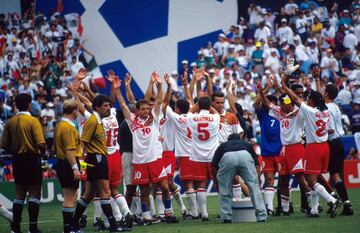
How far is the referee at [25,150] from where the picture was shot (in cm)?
1720

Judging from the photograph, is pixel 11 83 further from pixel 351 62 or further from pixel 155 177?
pixel 155 177

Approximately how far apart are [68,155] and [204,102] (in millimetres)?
3973

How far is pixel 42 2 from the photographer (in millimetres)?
40594

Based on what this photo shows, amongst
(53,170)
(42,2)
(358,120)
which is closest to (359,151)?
(358,120)

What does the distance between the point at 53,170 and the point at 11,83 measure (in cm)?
828

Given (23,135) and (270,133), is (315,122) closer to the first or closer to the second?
(270,133)

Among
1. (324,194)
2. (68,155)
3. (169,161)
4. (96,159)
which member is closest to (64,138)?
(68,155)

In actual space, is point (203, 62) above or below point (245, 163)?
above

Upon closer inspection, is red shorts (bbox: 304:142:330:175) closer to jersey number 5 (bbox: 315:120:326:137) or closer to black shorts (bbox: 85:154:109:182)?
jersey number 5 (bbox: 315:120:326:137)

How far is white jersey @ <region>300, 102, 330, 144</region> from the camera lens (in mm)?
18656

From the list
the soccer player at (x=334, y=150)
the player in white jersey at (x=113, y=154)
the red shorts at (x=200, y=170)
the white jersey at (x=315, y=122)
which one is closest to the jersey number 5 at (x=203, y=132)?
the red shorts at (x=200, y=170)

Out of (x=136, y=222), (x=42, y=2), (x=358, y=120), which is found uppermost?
(x=42, y=2)

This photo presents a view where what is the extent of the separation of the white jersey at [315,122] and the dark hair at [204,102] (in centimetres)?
185

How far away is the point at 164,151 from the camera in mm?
20672
